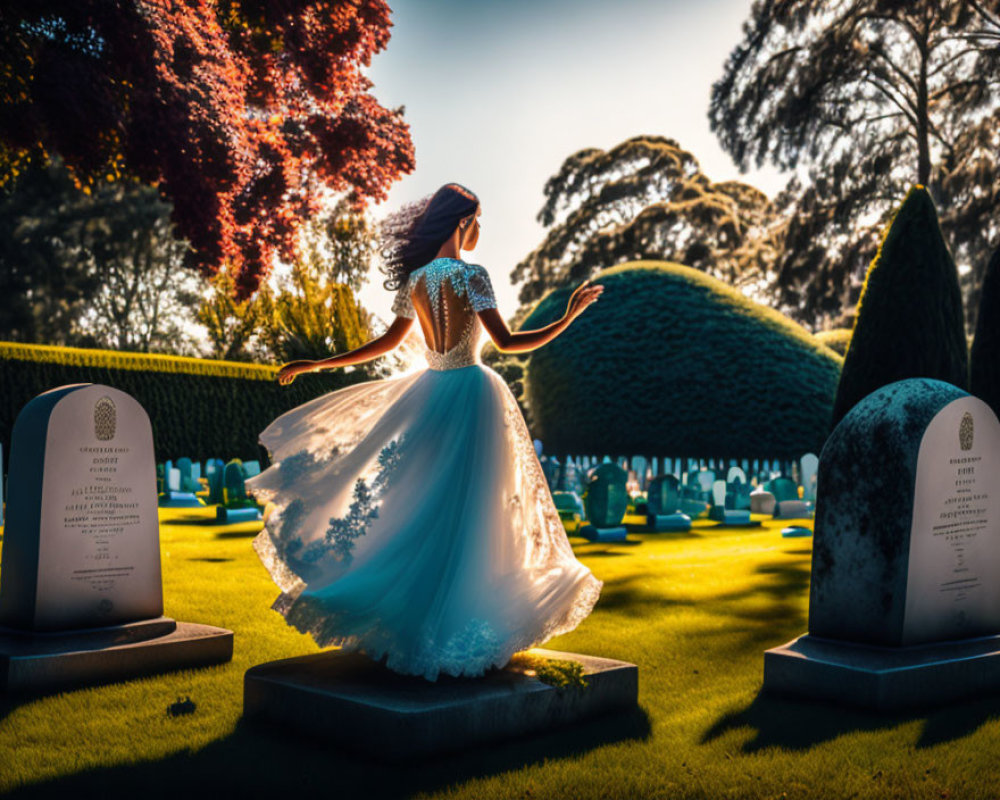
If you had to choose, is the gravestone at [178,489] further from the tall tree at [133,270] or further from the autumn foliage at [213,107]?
the tall tree at [133,270]

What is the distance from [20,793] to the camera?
3.15 m

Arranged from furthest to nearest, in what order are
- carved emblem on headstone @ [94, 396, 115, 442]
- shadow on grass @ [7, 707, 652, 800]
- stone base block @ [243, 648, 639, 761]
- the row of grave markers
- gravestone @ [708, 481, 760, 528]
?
the row of grave markers
gravestone @ [708, 481, 760, 528]
carved emblem on headstone @ [94, 396, 115, 442]
stone base block @ [243, 648, 639, 761]
shadow on grass @ [7, 707, 652, 800]

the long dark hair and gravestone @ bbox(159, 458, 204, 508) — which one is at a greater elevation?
the long dark hair

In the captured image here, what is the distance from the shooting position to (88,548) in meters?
4.94

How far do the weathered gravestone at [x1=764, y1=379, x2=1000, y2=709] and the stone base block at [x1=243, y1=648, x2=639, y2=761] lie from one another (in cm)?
109

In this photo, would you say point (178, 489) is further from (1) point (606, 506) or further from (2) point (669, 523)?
(2) point (669, 523)

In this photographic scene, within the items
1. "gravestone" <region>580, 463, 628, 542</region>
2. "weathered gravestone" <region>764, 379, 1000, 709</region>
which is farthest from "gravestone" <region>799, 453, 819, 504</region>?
"weathered gravestone" <region>764, 379, 1000, 709</region>

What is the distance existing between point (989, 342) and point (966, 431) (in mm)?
7494

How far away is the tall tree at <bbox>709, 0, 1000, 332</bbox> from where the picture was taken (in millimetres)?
22938

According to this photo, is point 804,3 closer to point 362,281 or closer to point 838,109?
point 838,109

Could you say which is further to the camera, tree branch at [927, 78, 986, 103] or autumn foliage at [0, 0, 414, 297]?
tree branch at [927, 78, 986, 103]

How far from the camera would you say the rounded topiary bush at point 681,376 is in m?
19.3

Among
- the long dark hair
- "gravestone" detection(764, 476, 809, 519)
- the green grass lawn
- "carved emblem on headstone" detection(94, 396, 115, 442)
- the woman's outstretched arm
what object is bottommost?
the green grass lawn

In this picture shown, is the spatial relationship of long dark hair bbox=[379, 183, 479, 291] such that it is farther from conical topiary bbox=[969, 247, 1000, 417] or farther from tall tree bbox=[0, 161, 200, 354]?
tall tree bbox=[0, 161, 200, 354]
